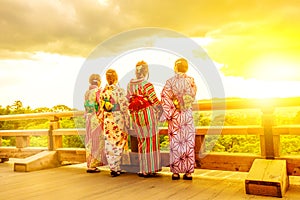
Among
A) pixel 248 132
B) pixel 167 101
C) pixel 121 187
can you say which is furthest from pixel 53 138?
pixel 248 132

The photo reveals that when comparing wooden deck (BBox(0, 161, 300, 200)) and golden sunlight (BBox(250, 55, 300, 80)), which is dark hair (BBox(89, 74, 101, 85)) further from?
golden sunlight (BBox(250, 55, 300, 80))

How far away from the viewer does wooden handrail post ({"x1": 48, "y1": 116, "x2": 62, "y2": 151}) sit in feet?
16.9

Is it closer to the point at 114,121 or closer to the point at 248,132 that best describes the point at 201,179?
the point at 248,132

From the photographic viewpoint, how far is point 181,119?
3.52 m

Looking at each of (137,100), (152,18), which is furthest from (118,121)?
(152,18)

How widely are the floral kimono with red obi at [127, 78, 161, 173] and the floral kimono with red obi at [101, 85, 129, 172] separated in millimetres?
245

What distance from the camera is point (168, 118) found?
3609 mm

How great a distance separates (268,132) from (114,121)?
1.94m

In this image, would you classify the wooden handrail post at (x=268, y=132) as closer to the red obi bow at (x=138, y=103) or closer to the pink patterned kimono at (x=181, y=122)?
the pink patterned kimono at (x=181, y=122)

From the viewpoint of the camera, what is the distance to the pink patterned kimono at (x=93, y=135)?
14.1ft

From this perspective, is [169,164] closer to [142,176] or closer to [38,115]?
[142,176]

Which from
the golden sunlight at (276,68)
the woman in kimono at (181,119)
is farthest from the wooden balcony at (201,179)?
the golden sunlight at (276,68)

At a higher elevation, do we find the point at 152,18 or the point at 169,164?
the point at 152,18

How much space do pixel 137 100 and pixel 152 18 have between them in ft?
12.2
